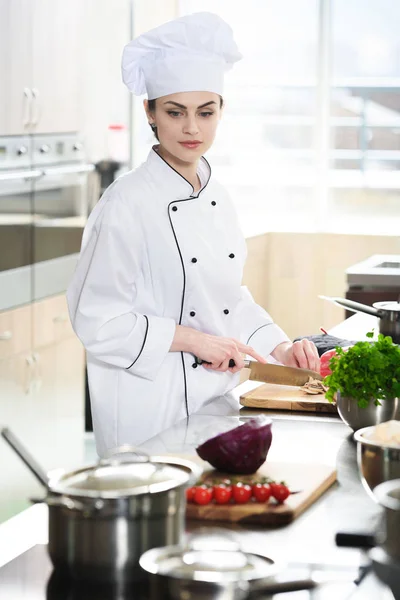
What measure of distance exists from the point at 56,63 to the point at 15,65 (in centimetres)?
40

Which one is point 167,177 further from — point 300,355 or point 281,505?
point 281,505

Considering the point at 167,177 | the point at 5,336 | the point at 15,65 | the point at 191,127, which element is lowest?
the point at 5,336

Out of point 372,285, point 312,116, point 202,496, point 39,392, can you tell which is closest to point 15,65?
point 39,392

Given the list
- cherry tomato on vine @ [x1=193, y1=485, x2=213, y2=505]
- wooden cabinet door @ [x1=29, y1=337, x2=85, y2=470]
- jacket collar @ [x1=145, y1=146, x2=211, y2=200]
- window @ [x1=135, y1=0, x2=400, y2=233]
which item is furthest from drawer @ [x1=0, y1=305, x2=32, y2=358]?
cherry tomato on vine @ [x1=193, y1=485, x2=213, y2=505]

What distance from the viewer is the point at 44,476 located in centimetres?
118

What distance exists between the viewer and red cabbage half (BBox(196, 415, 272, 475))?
5.31ft

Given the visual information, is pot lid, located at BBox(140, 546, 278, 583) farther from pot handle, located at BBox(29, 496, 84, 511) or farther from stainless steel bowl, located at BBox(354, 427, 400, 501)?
stainless steel bowl, located at BBox(354, 427, 400, 501)

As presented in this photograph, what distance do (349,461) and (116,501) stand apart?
768 mm

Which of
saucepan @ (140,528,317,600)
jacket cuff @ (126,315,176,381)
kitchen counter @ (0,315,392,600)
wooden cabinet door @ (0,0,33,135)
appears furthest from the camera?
wooden cabinet door @ (0,0,33,135)

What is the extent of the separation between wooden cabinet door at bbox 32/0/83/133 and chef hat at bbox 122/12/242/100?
1.72 meters

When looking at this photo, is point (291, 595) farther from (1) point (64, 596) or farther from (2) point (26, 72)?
(2) point (26, 72)

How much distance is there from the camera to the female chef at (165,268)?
2223 mm

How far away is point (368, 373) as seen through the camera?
189 centimetres

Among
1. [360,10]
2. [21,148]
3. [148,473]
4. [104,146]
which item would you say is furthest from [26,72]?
[148,473]
